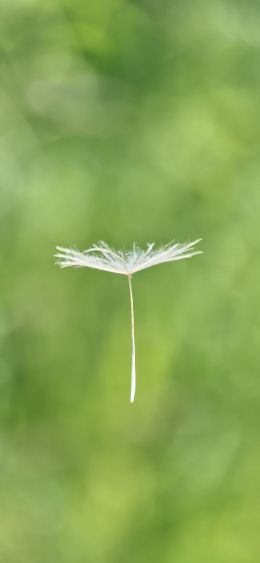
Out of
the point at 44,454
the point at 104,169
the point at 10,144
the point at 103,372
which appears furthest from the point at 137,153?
the point at 44,454

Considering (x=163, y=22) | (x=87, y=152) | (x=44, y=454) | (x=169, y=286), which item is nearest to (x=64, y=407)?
(x=44, y=454)

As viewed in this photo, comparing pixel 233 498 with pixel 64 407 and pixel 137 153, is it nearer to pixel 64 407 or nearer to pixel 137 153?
pixel 64 407

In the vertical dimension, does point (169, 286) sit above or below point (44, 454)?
above

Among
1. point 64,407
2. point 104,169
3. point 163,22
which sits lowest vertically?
point 64,407

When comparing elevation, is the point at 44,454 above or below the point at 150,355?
below

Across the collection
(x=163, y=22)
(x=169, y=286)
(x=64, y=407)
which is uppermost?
(x=163, y=22)

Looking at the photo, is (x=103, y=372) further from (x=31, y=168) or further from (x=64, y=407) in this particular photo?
(x=31, y=168)
